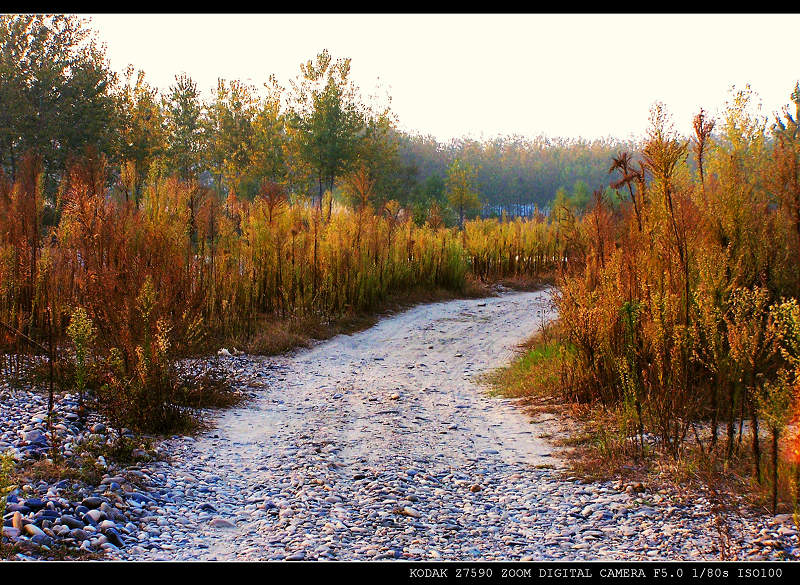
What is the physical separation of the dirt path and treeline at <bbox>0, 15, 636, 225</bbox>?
9680 millimetres

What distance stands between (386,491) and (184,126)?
87.7 feet

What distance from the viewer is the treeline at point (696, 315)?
331cm

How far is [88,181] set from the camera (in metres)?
5.32

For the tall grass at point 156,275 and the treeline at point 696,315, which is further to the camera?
the tall grass at point 156,275

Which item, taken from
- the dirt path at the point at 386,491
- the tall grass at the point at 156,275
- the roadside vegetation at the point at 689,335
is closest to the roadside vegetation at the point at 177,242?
the tall grass at the point at 156,275

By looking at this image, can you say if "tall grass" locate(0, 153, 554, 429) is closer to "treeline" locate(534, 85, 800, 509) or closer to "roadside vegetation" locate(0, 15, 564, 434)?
"roadside vegetation" locate(0, 15, 564, 434)

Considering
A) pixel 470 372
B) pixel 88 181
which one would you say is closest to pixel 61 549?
A: pixel 88 181

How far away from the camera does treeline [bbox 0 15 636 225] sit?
18.1 meters

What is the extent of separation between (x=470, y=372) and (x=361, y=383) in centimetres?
139

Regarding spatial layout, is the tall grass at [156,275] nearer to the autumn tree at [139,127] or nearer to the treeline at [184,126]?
the treeline at [184,126]

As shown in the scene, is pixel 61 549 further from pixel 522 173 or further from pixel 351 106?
pixel 522 173

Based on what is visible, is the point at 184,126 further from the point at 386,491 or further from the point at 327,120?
the point at 386,491

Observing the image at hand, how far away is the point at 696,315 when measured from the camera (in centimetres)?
396

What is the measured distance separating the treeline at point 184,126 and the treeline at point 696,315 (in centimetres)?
1085
